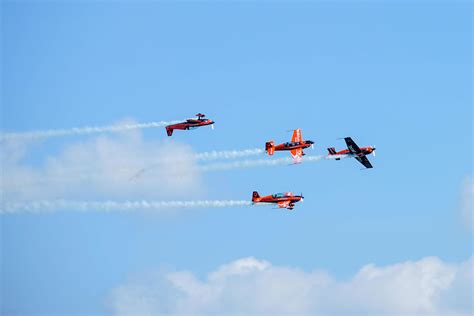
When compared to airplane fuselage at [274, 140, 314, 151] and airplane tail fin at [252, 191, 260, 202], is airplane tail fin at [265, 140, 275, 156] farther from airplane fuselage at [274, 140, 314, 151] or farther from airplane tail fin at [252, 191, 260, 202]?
airplane tail fin at [252, 191, 260, 202]

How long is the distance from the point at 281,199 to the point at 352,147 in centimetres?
1078

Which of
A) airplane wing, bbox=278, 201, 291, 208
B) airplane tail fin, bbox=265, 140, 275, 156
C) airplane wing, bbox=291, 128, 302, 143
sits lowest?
airplane wing, bbox=278, 201, 291, 208

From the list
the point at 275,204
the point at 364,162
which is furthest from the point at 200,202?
the point at 364,162

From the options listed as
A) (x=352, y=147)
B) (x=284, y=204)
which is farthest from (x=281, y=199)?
(x=352, y=147)

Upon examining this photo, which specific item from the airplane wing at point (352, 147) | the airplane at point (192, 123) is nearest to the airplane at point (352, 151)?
the airplane wing at point (352, 147)

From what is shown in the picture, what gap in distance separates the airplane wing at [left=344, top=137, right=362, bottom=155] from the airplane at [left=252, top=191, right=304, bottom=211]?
8.36 m

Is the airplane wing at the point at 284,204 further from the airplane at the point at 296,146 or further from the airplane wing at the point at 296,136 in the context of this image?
the airplane wing at the point at 296,136

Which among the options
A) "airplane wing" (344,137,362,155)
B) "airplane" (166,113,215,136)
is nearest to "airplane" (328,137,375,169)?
"airplane wing" (344,137,362,155)

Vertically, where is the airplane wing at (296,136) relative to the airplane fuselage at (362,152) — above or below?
above

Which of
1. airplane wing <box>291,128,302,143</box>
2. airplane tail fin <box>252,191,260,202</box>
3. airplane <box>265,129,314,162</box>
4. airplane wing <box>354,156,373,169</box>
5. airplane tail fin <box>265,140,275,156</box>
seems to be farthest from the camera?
airplane wing <box>354,156,373,169</box>

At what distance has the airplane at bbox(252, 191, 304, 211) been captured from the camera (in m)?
102

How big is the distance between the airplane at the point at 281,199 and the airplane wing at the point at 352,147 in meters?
8.36

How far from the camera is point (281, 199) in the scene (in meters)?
103

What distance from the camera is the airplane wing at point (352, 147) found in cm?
10356
